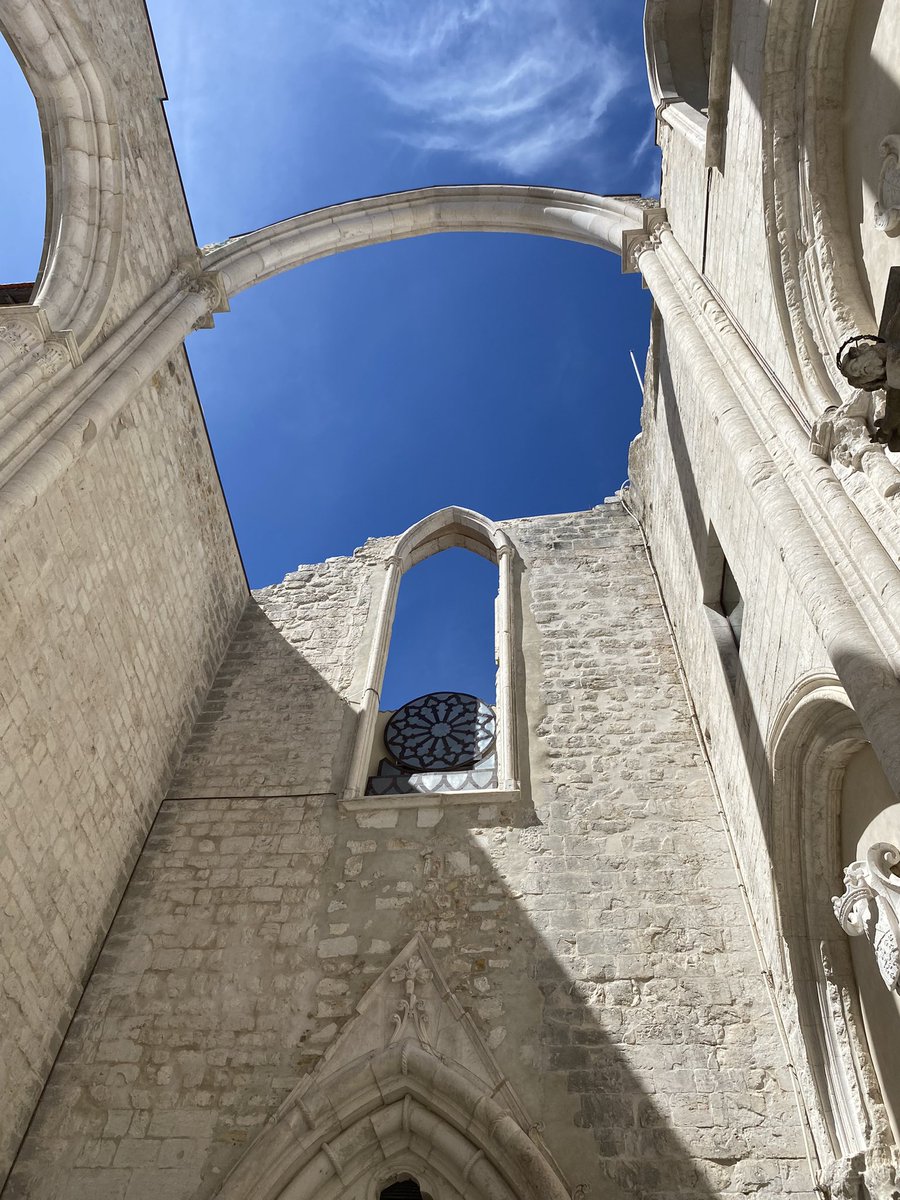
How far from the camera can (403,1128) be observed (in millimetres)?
4324

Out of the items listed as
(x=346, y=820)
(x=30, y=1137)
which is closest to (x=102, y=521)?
(x=346, y=820)

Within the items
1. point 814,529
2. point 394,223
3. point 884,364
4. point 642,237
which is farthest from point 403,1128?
point 394,223

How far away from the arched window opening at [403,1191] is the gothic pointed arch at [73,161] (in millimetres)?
5082

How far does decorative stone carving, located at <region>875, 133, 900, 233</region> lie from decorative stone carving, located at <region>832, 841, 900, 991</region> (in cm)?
240

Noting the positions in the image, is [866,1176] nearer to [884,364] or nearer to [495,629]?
[884,364]

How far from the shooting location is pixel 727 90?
4844 mm

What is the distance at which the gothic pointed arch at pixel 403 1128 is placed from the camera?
407 centimetres

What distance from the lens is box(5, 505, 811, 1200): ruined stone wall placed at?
4.23m

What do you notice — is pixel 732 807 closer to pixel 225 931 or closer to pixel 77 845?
pixel 225 931

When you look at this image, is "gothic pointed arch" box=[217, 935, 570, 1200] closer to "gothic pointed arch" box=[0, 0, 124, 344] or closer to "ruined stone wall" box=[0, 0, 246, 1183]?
"ruined stone wall" box=[0, 0, 246, 1183]

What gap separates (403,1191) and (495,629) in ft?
13.9

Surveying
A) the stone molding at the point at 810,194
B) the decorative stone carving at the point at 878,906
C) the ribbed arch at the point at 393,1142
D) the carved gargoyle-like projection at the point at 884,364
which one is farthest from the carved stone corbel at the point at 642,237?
the ribbed arch at the point at 393,1142

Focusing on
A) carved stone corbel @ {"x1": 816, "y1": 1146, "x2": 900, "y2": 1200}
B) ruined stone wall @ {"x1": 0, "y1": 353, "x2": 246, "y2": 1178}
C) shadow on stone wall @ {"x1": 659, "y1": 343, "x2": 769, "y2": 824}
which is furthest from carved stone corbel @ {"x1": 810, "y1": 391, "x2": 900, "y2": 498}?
ruined stone wall @ {"x1": 0, "y1": 353, "x2": 246, "y2": 1178}

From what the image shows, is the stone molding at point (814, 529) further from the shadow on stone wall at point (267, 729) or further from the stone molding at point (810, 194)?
the shadow on stone wall at point (267, 729)
